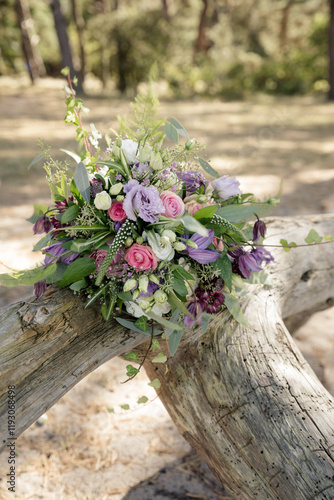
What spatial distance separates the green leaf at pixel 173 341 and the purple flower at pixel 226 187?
0.52m

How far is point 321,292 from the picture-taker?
2.43 meters

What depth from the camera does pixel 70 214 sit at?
1.42m

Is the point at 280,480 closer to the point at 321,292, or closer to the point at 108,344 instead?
the point at 108,344

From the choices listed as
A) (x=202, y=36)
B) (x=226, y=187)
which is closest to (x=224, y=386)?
(x=226, y=187)

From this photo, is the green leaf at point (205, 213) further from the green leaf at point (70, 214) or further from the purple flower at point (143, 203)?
the green leaf at point (70, 214)

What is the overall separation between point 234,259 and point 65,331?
0.66 meters

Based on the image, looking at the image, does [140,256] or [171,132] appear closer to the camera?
[140,256]

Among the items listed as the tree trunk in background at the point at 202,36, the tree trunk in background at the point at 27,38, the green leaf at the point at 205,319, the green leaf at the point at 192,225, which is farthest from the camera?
the tree trunk in background at the point at 202,36

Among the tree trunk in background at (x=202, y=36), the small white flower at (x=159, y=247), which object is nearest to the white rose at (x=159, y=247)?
the small white flower at (x=159, y=247)

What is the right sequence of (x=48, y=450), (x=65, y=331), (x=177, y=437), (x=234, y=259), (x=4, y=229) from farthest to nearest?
(x=4, y=229) → (x=177, y=437) → (x=48, y=450) → (x=234, y=259) → (x=65, y=331)

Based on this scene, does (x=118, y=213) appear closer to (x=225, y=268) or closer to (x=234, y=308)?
(x=225, y=268)

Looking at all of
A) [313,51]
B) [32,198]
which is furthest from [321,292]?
[313,51]

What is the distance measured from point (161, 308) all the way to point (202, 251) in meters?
0.25

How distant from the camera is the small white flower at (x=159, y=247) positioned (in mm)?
1369
